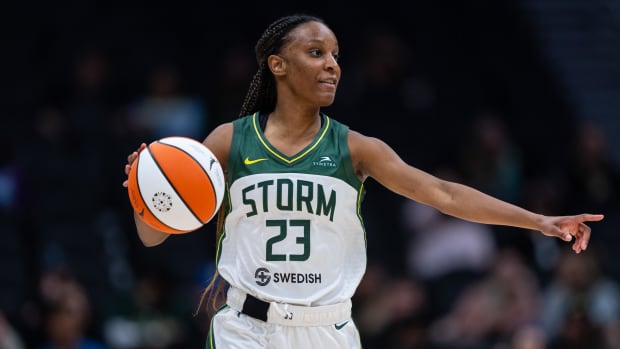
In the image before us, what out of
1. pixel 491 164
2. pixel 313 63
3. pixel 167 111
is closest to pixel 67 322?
pixel 167 111

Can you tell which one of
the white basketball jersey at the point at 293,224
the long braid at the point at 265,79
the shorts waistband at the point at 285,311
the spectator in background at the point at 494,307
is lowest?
the spectator in background at the point at 494,307

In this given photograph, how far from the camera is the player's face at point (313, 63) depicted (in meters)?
6.61

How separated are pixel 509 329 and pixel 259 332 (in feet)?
16.7

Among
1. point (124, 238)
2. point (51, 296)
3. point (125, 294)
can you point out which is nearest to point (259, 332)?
point (51, 296)

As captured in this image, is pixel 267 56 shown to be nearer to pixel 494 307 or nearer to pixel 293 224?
pixel 293 224

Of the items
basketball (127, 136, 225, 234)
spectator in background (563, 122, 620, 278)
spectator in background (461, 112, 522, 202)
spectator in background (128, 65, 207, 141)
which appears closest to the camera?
basketball (127, 136, 225, 234)

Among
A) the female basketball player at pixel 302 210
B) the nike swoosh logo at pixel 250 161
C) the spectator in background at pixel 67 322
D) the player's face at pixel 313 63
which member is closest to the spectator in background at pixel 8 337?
the spectator in background at pixel 67 322

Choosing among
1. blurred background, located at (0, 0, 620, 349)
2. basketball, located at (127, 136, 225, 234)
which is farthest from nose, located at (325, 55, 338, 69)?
blurred background, located at (0, 0, 620, 349)

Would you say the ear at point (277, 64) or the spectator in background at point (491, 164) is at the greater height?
the ear at point (277, 64)

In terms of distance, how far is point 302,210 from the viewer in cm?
644

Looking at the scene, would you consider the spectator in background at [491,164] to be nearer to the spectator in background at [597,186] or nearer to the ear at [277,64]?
the spectator in background at [597,186]

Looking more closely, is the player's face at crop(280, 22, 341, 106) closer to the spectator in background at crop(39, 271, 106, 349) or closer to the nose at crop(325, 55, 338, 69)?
the nose at crop(325, 55, 338, 69)

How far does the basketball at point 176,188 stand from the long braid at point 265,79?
405mm

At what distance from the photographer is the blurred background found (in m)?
11.6
